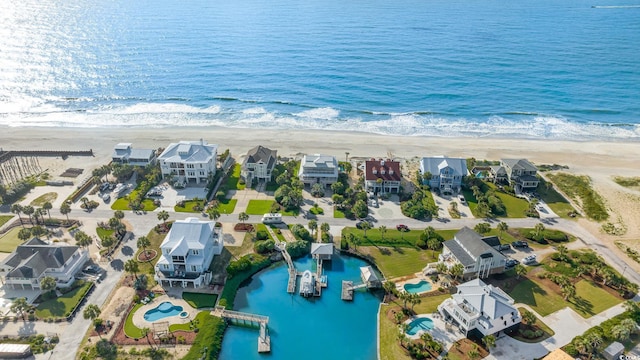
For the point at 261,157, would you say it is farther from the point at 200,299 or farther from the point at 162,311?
Answer: the point at 162,311

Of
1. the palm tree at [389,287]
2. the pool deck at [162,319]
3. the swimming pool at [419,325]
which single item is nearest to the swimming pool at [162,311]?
the pool deck at [162,319]

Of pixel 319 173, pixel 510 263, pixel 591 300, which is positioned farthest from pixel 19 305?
pixel 591 300

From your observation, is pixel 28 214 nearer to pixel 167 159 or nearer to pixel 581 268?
pixel 167 159

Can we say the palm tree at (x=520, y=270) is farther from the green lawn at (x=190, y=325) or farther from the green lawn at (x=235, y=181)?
the green lawn at (x=235, y=181)

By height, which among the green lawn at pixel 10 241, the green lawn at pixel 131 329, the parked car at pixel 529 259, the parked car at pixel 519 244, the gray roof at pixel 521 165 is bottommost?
the green lawn at pixel 131 329

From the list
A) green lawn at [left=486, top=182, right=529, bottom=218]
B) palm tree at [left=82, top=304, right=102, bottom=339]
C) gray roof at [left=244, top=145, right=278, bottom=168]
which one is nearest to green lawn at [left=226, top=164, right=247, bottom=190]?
gray roof at [left=244, top=145, right=278, bottom=168]

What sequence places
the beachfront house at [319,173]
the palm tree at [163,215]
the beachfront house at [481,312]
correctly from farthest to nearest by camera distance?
the beachfront house at [319,173]
the palm tree at [163,215]
the beachfront house at [481,312]

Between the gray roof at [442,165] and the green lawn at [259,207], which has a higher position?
the gray roof at [442,165]

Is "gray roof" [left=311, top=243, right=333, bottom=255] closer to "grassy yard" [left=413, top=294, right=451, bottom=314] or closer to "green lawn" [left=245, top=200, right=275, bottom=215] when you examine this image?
"grassy yard" [left=413, top=294, right=451, bottom=314]
